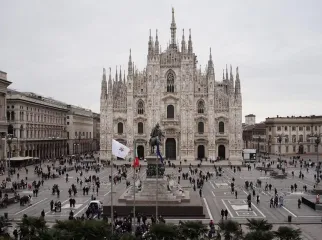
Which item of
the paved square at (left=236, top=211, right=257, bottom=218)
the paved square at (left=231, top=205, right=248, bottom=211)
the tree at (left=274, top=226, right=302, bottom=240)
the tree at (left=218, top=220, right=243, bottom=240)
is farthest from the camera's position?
the paved square at (left=231, top=205, right=248, bottom=211)

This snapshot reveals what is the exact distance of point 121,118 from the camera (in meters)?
79.4

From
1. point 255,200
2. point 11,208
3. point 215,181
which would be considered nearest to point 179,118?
point 215,181

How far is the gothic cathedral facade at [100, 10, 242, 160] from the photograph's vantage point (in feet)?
255

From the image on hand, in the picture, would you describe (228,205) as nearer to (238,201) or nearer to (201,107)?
(238,201)

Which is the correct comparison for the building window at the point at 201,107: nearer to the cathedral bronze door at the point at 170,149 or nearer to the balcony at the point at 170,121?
the balcony at the point at 170,121

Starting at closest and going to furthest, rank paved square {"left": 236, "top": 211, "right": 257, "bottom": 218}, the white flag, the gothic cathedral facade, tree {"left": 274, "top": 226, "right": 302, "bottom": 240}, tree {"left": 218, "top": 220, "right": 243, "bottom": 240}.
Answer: tree {"left": 274, "top": 226, "right": 302, "bottom": 240}, tree {"left": 218, "top": 220, "right": 243, "bottom": 240}, the white flag, paved square {"left": 236, "top": 211, "right": 257, "bottom": 218}, the gothic cathedral facade

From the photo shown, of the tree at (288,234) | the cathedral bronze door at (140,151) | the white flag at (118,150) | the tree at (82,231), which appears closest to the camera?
the tree at (82,231)

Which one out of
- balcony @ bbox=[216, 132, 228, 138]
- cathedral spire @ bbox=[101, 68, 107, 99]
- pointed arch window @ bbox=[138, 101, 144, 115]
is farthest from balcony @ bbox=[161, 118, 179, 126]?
cathedral spire @ bbox=[101, 68, 107, 99]

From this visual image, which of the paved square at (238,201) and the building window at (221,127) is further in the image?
the building window at (221,127)

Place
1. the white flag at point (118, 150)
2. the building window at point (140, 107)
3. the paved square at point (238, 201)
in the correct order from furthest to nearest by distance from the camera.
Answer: the building window at point (140, 107), the paved square at point (238, 201), the white flag at point (118, 150)

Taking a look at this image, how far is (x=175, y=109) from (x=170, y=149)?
7.34 meters

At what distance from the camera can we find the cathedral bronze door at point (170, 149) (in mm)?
79375

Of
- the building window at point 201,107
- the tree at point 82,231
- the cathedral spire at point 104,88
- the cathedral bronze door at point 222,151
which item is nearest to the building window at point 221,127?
the cathedral bronze door at point 222,151

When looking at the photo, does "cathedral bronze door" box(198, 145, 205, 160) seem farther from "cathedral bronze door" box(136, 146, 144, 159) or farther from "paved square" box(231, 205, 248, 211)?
"paved square" box(231, 205, 248, 211)
